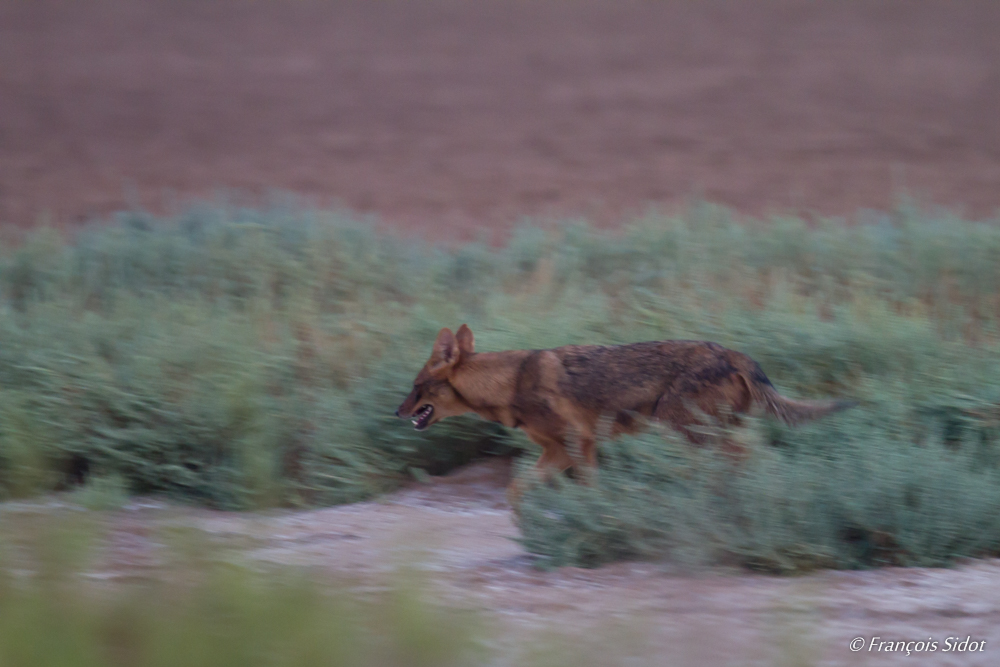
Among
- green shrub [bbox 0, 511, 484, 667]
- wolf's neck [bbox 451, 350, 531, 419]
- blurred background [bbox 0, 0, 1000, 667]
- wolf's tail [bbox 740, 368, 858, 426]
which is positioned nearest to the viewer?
green shrub [bbox 0, 511, 484, 667]

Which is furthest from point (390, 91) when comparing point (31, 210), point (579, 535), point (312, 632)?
point (312, 632)

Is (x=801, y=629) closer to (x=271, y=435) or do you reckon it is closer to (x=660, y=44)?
(x=271, y=435)

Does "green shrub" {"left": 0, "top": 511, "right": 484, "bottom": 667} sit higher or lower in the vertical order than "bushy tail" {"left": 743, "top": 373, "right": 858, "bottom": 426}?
lower

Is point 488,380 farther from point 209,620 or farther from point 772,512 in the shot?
point 209,620

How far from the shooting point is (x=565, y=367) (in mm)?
5617

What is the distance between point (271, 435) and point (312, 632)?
3.12 metres

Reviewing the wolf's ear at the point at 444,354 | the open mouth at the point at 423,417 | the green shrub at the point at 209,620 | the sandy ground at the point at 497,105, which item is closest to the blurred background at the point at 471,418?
the green shrub at the point at 209,620

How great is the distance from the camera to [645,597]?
12.6 ft

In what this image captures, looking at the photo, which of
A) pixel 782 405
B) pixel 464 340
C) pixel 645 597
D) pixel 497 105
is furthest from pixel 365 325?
pixel 497 105

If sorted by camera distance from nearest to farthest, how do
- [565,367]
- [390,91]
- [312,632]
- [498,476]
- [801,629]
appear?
[312,632] → [801,629] → [565,367] → [498,476] → [390,91]

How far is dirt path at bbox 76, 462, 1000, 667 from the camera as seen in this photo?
301 cm

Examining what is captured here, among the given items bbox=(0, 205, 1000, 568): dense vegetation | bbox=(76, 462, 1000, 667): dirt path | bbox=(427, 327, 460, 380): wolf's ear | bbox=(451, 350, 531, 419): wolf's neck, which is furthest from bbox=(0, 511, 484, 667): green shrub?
bbox=(427, 327, 460, 380): wolf's ear

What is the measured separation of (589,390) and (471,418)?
44.4 inches

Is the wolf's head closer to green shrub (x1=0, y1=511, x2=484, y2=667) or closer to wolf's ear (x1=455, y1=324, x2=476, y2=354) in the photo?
wolf's ear (x1=455, y1=324, x2=476, y2=354)
